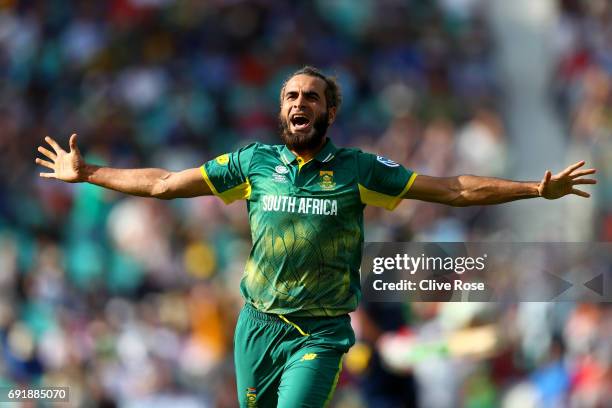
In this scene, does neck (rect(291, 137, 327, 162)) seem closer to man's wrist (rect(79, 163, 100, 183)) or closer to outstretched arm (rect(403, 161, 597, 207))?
outstretched arm (rect(403, 161, 597, 207))

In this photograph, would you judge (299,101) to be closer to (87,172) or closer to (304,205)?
(304,205)

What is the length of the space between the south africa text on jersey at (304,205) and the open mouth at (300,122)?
0.44 m

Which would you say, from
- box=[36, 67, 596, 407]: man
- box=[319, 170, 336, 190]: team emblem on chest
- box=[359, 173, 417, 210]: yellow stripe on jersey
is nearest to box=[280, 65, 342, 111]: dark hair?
box=[36, 67, 596, 407]: man

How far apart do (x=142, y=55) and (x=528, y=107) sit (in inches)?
206

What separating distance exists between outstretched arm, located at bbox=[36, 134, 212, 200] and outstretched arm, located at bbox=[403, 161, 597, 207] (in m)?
1.26

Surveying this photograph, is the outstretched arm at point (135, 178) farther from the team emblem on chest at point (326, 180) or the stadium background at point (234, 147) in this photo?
the stadium background at point (234, 147)

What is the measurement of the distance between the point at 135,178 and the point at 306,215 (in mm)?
1142

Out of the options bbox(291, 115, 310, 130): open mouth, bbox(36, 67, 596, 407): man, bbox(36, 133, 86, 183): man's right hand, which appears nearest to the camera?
bbox(36, 67, 596, 407): man

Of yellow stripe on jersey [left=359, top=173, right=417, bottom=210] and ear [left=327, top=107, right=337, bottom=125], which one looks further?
ear [left=327, top=107, right=337, bottom=125]

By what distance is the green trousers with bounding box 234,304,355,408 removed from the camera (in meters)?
7.01

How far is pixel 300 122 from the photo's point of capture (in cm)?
737

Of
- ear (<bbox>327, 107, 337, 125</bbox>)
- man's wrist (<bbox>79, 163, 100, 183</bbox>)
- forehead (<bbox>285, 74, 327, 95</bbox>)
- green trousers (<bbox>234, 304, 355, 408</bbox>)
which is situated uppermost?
forehead (<bbox>285, 74, 327, 95</bbox>)

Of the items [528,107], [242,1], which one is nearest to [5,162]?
[242,1]

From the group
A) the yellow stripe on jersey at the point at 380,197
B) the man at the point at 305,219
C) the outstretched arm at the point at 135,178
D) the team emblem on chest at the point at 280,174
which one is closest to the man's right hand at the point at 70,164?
the outstretched arm at the point at 135,178
